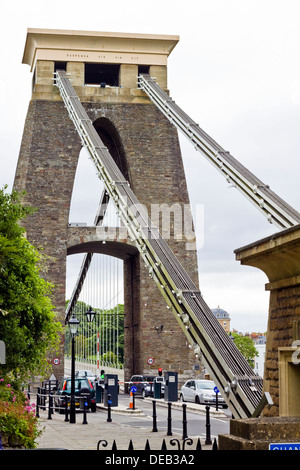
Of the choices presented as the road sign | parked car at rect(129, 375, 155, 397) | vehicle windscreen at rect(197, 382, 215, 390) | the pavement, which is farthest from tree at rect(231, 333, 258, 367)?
the road sign

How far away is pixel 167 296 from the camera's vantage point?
70.2 ft

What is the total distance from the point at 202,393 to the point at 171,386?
1544 millimetres

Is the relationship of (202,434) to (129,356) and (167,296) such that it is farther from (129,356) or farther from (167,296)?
(129,356)

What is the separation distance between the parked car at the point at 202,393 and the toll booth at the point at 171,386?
3.11 ft

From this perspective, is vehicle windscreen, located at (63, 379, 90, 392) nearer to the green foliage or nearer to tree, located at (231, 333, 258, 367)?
the green foliage

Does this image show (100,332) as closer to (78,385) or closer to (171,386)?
(171,386)

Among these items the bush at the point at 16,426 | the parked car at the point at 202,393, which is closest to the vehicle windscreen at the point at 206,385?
the parked car at the point at 202,393

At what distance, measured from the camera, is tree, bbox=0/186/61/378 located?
15445mm

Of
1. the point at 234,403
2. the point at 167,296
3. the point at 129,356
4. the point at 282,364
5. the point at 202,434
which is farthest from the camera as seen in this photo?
the point at 129,356

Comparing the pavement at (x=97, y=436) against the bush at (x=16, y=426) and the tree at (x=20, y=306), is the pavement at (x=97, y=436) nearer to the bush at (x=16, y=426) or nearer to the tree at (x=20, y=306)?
the bush at (x=16, y=426)

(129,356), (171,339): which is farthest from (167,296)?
(129,356)

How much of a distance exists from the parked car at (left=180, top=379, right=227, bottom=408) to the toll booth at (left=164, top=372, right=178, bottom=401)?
947 mm

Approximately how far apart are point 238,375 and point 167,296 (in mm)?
5269

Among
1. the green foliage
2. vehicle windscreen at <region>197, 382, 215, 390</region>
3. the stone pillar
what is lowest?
vehicle windscreen at <region>197, 382, 215, 390</region>
